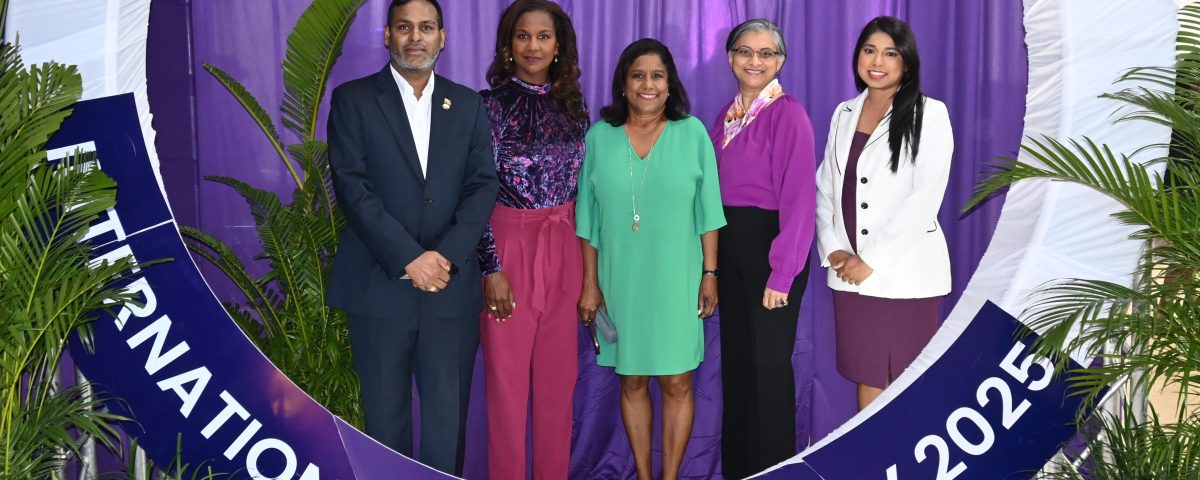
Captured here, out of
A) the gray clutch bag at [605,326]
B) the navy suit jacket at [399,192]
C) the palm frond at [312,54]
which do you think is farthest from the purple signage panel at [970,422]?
the palm frond at [312,54]

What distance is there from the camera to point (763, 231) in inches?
124

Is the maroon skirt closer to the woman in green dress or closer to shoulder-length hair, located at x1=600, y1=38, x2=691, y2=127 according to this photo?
the woman in green dress

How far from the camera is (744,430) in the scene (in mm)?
3379

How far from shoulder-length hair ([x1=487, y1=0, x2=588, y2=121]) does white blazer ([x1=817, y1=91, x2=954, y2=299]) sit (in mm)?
935

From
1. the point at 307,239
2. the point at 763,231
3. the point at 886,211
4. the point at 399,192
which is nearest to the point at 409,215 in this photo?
the point at 399,192

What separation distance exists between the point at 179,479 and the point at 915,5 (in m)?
3.13

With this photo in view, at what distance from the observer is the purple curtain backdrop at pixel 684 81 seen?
3.70 meters

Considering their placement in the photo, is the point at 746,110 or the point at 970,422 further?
the point at 746,110

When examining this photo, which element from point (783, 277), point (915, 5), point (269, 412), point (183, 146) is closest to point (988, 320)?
point (783, 277)

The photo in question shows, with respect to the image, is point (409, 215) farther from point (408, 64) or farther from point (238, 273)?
point (238, 273)

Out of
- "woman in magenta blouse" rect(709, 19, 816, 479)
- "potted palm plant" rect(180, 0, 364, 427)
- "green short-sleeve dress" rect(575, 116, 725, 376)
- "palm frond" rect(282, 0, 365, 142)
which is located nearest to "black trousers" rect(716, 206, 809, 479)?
"woman in magenta blouse" rect(709, 19, 816, 479)

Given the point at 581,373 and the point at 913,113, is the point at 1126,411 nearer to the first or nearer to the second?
the point at 913,113

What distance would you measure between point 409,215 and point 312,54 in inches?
33.5

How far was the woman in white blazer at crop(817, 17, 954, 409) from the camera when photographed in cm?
297
